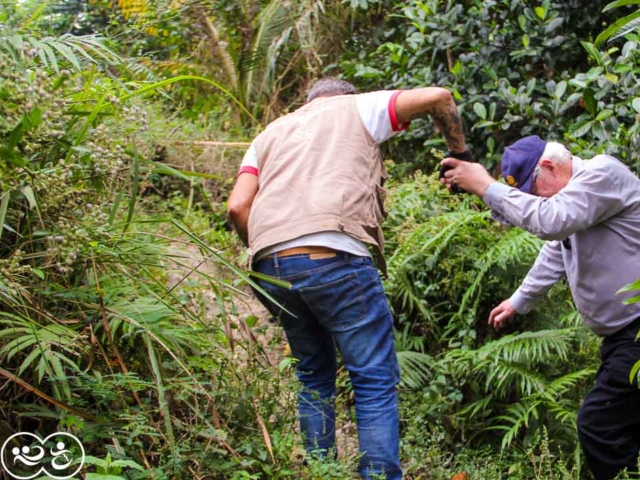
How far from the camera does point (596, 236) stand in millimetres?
4125

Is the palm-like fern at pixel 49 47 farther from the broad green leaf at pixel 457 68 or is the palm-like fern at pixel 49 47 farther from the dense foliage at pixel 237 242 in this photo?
the broad green leaf at pixel 457 68

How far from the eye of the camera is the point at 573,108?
263 inches

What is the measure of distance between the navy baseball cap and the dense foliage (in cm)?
114

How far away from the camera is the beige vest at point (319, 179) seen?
13.3 ft

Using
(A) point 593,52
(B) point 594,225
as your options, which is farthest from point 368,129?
(A) point 593,52

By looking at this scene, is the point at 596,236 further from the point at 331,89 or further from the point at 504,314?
the point at 331,89

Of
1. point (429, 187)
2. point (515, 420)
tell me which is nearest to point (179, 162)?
point (429, 187)

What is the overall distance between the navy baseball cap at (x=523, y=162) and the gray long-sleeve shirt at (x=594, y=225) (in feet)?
0.72

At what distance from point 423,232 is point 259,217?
224cm

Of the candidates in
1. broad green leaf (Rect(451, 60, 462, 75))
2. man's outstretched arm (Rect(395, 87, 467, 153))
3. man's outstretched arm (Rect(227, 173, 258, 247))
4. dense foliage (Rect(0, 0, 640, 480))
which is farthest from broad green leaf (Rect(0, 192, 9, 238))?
broad green leaf (Rect(451, 60, 462, 75))

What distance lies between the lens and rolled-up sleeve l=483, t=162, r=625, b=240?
3.86 m

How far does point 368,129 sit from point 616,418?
1.94 metres

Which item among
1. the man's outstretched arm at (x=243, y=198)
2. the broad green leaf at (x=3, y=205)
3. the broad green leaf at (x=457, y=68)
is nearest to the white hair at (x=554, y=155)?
the man's outstretched arm at (x=243, y=198)

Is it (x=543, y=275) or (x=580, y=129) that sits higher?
(x=580, y=129)
